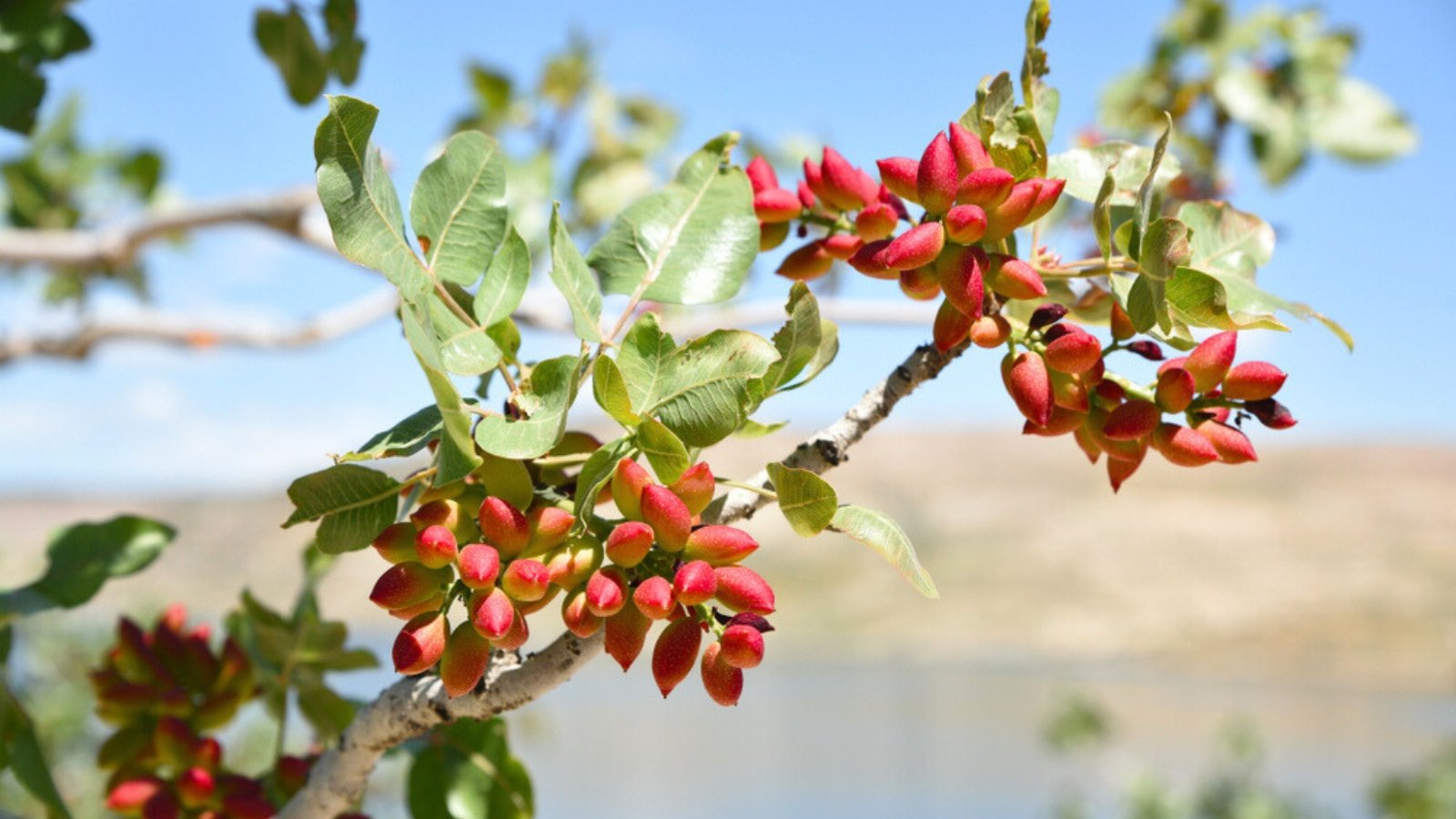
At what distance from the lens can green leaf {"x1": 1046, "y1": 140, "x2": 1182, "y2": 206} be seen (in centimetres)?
46

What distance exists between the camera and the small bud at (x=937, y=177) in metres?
0.39

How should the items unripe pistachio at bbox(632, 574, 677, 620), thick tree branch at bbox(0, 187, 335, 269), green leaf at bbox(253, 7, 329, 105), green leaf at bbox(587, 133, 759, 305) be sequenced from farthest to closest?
thick tree branch at bbox(0, 187, 335, 269) < green leaf at bbox(253, 7, 329, 105) < green leaf at bbox(587, 133, 759, 305) < unripe pistachio at bbox(632, 574, 677, 620)

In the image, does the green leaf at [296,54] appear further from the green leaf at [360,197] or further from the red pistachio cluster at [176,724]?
the green leaf at [360,197]

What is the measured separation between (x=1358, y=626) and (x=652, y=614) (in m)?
18.4

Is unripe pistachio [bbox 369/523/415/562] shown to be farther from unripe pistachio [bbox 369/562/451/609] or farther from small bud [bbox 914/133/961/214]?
small bud [bbox 914/133/961/214]

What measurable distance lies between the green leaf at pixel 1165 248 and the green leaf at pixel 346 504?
0.27 meters

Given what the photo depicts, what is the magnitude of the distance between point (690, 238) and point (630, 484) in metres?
0.15

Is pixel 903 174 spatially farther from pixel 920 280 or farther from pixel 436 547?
pixel 436 547

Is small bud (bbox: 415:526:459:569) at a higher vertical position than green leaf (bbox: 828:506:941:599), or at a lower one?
lower

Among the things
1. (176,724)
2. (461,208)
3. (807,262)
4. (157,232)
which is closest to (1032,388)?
(807,262)

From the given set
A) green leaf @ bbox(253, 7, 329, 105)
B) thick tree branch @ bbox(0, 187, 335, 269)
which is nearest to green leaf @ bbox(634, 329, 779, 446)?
green leaf @ bbox(253, 7, 329, 105)

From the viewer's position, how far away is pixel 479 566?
35 centimetres

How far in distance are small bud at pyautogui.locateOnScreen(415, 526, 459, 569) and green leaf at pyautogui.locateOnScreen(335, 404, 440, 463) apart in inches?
1.0

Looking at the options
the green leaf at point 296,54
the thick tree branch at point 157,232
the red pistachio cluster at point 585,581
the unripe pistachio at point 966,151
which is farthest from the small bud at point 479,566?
the thick tree branch at point 157,232
